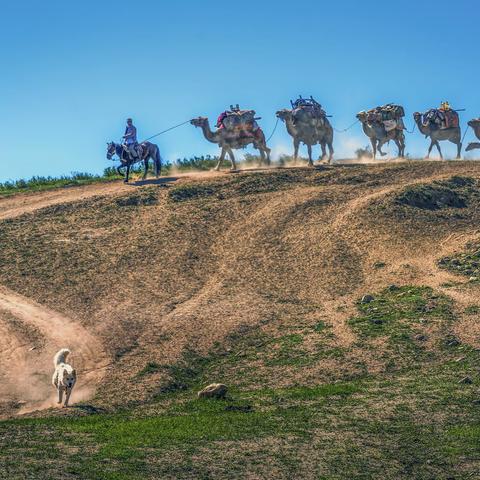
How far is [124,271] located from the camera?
40.3 meters

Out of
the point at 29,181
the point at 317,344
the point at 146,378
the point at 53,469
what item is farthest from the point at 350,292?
the point at 29,181

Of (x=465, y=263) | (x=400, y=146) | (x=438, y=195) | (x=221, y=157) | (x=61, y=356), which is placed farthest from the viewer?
(x=400, y=146)

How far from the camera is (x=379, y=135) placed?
56156 mm

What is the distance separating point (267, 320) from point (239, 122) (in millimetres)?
17848

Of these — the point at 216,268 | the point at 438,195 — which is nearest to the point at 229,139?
the point at 438,195

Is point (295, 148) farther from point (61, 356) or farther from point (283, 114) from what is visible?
point (61, 356)

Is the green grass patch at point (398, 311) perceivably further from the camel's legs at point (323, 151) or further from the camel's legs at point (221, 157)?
the camel's legs at point (323, 151)

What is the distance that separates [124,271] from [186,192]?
812 centimetres

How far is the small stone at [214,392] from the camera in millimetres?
30047

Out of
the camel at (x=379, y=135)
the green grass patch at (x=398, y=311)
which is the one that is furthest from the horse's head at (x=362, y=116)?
the green grass patch at (x=398, y=311)

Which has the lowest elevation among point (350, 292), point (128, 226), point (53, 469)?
point (53, 469)

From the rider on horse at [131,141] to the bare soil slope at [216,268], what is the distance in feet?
5.23

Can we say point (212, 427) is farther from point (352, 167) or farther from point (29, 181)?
point (29, 181)

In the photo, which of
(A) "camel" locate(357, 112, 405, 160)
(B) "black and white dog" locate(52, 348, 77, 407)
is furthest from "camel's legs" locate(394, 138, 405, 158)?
(B) "black and white dog" locate(52, 348, 77, 407)
